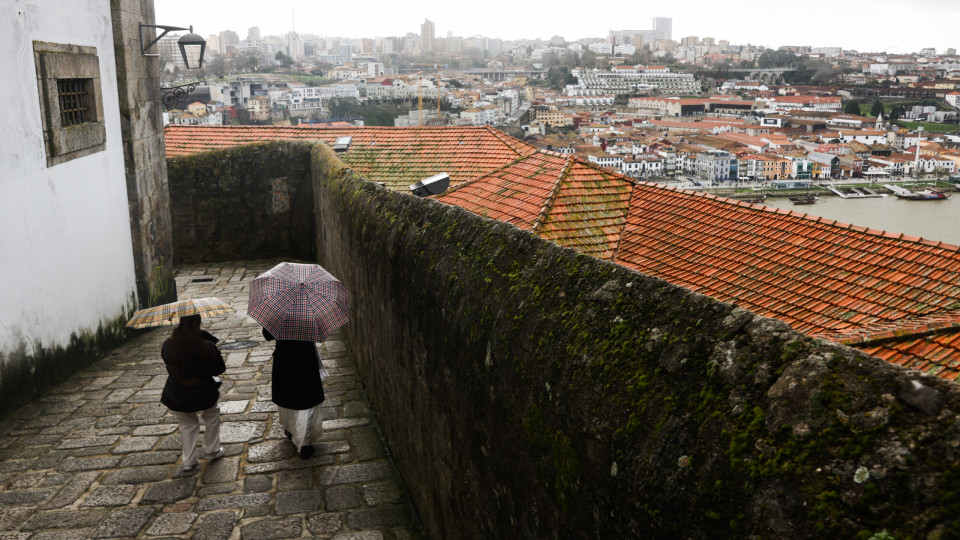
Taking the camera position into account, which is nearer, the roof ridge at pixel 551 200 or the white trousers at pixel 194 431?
the white trousers at pixel 194 431

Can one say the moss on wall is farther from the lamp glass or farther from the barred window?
the lamp glass

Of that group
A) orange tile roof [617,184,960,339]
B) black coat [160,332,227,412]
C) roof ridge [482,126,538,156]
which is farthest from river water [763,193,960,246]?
black coat [160,332,227,412]

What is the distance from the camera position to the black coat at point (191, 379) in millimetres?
5371

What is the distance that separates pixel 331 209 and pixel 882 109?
60272 mm

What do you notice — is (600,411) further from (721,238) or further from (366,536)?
(721,238)

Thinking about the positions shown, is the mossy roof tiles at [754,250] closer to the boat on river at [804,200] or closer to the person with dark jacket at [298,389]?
the person with dark jacket at [298,389]

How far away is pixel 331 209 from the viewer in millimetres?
9039

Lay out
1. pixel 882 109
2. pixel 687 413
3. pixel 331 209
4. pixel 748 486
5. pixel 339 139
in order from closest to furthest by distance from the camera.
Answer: pixel 748 486 → pixel 687 413 → pixel 331 209 → pixel 339 139 → pixel 882 109

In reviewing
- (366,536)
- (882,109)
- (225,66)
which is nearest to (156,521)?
(366,536)

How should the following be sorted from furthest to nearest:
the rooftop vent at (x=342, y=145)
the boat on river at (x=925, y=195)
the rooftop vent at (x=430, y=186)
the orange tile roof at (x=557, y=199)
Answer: the boat on river at (x=925, y=195), the rooftop vent at (x=342, y=145), the rooftop vent at (x=430, y=186), the orange tile roof at (x=557, y=199)

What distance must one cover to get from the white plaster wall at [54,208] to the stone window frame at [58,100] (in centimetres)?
9

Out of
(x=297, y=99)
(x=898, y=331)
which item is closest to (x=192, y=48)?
(x=898, y=331)

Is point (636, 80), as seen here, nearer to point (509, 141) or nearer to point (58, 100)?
point (509, 141)

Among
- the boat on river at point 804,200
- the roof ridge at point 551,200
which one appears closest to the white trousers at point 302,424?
the roof ridge at point 551,200
